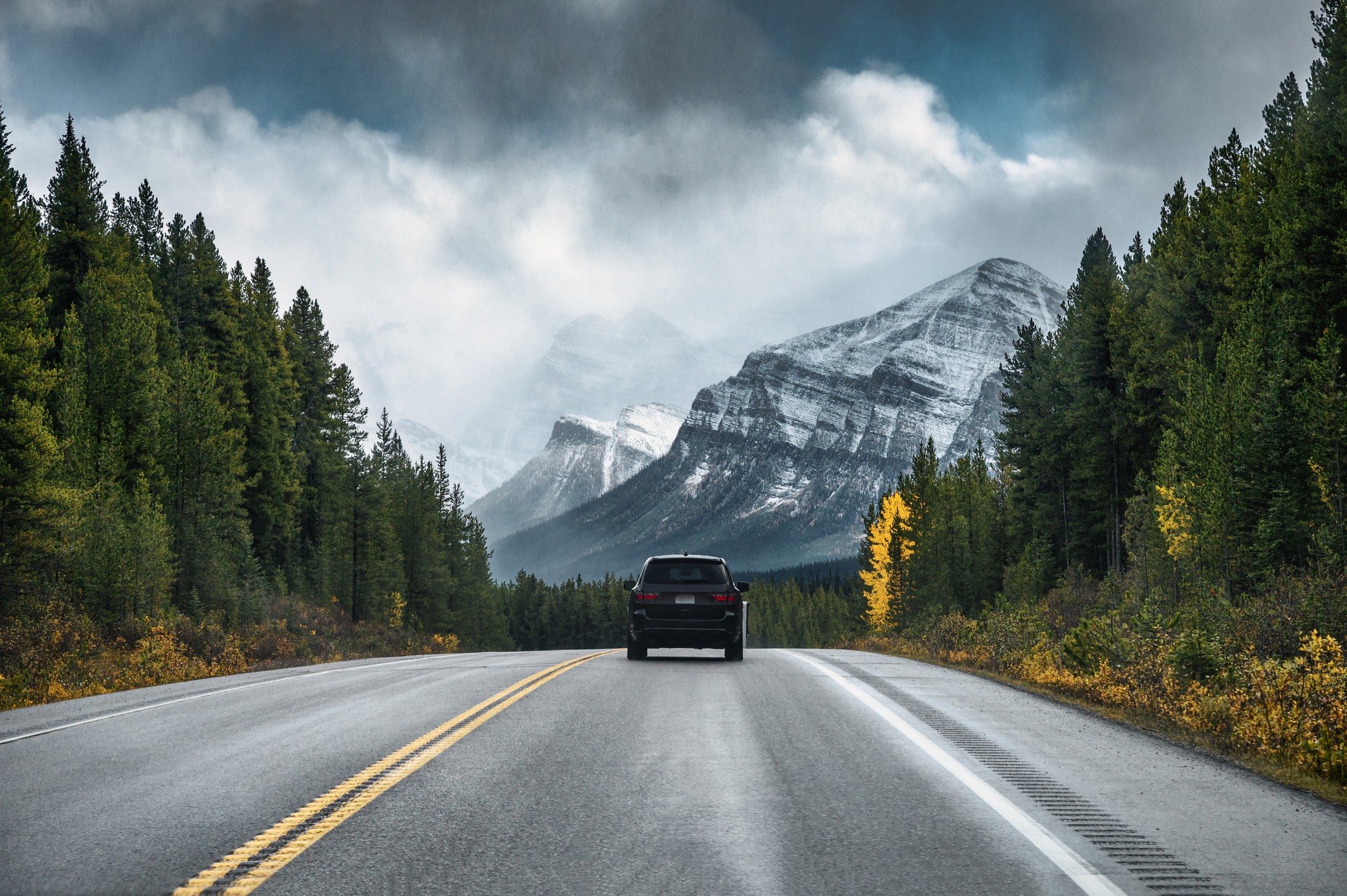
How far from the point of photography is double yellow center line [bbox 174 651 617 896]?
396 centimetres

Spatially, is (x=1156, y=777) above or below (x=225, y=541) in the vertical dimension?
below

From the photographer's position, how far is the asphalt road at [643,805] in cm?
412

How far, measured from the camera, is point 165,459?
35.6 m

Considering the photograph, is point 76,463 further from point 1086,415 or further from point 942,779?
point 1086,415

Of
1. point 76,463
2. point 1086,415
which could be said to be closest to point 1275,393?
point 1086,415

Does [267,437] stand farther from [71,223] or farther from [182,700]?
[182,700]

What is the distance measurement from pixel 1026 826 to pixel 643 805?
217cm

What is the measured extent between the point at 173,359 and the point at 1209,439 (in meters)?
38.3

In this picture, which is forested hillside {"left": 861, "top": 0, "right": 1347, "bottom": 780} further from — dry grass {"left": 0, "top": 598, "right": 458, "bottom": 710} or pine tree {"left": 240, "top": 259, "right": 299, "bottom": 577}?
pine tree {"left": 240, "top": 259, "right": 299, "bottom": 577}

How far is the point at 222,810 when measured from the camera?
523 cm

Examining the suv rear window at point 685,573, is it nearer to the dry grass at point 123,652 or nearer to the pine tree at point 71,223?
the dry grass at point 123,652

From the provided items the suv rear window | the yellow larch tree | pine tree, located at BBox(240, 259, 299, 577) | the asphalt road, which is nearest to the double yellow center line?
the asphalt road

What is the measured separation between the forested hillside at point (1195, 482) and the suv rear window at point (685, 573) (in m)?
5.33

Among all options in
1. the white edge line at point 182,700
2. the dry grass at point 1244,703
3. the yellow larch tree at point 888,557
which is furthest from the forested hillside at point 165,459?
the yellow larch tree at point 888,557
